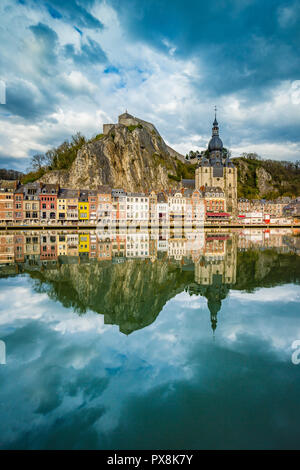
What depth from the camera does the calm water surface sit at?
3.36 metres

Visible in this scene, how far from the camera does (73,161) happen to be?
76625 mm

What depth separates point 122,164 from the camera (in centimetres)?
8050

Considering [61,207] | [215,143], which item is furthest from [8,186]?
[215,143]

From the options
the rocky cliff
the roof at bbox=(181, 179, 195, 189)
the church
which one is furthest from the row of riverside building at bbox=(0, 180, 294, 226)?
the rocky cliff

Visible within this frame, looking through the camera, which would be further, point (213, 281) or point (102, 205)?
point (102, 205)

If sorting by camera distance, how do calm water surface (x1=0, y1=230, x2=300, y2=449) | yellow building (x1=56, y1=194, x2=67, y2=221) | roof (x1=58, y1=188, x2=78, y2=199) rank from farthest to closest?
roof (x1=58, y1=188, x2=78, y2=199), yellow building (x1=56, y1=194, x2=67, y2=221), calm water surface (x1=0, y1=230, x2=300, y2=449)

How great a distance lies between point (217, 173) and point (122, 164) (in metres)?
30.3

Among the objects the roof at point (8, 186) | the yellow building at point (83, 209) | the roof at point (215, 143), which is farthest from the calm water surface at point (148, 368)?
the roof at point (215, 143)

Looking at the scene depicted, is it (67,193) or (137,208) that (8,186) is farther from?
(137,208)

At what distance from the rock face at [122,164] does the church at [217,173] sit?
33.3ft

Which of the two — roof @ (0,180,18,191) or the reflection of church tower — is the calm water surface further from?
roof @ (0,180,18,191)

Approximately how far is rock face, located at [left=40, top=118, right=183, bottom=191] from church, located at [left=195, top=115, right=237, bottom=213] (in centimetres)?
1014
